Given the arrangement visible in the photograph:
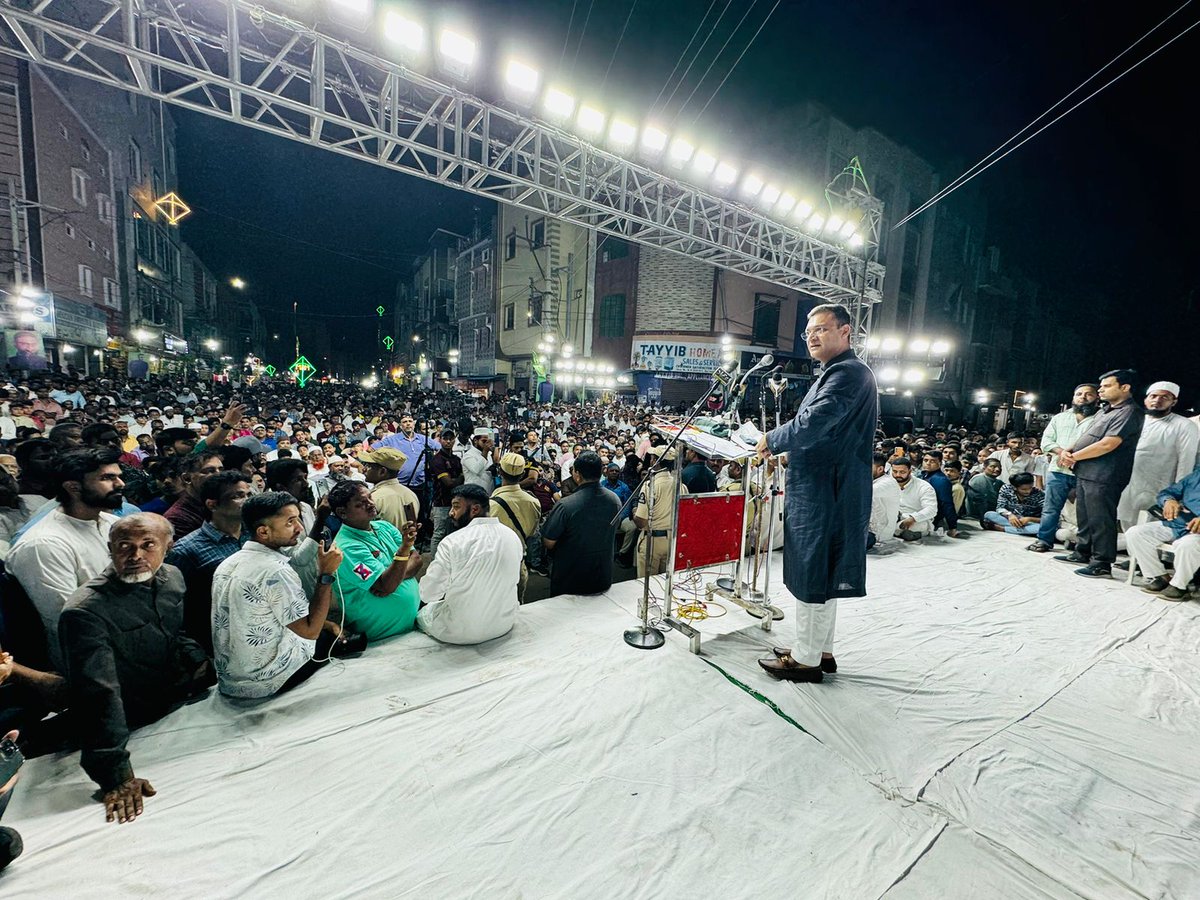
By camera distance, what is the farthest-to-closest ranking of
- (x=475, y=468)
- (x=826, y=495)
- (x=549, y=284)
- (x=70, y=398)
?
(x=549, y=284), (x=70, y=398), (x=475, y=468), (x=826, y=495)

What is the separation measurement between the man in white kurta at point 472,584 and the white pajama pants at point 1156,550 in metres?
5.74

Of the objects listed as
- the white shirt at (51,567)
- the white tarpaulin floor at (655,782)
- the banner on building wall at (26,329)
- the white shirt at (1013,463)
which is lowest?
the white tarpaulin floor at (655,782)

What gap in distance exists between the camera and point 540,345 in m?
30.1

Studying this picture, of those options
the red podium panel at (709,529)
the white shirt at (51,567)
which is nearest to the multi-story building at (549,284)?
the red podium panel at (709,529)

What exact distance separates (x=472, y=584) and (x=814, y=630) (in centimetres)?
220

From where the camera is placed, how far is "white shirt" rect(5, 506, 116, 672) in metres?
2.47

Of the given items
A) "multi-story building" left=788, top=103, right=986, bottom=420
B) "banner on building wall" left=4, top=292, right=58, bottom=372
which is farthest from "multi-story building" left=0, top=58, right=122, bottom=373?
"multi-story building" left=788, top=103, right=986, bottom=420

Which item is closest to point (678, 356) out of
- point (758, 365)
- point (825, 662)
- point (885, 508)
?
point (885, 508)

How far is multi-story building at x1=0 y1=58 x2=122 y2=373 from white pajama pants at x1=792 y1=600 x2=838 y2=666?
27.5 meters

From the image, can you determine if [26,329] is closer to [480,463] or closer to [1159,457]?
[480,463]

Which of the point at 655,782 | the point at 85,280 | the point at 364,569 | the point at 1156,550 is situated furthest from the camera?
the point at 85,280

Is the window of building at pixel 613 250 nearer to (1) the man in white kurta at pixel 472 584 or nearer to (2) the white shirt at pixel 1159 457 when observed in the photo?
(2) the white shirt at pixel 1159 457

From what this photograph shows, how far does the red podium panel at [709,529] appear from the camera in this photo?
3816 mm

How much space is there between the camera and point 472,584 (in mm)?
3256
